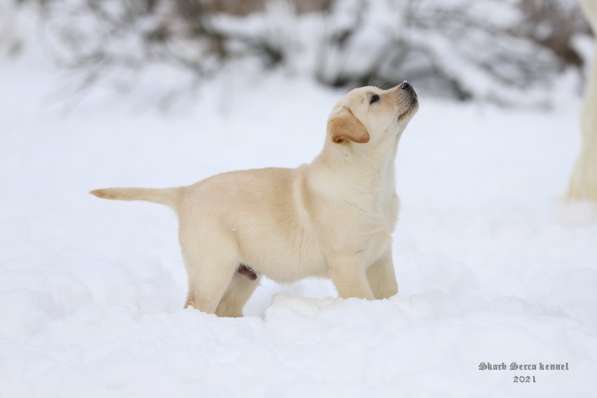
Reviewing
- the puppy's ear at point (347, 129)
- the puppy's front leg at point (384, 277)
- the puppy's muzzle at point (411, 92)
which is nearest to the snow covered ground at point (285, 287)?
the puppy's front leg at point (384, 277)

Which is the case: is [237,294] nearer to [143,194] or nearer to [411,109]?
[143,194]

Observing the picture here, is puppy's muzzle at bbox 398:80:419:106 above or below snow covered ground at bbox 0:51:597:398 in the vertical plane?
above

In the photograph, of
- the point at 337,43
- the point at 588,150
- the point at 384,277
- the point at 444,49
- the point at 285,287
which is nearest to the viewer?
the point at 384,277

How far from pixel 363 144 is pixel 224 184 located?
65 cm

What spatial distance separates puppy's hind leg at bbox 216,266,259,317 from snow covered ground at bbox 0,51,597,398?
0.42 feet

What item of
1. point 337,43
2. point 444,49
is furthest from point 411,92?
point 337,43

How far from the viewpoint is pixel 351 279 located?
10.6 ft

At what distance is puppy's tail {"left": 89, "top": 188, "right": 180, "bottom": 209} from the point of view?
3447mm

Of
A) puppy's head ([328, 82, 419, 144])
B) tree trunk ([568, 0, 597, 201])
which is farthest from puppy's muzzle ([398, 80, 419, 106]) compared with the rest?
tree trunk ([568, 0, 597, 201])

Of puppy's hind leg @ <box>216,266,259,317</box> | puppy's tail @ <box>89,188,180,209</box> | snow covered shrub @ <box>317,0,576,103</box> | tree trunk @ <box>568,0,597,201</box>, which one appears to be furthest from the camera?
snow covered shrub @ <box>317,0,576,103</box>

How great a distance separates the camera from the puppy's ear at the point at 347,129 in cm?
317

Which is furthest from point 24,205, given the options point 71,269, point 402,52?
point 402,52

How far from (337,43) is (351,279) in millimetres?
6019

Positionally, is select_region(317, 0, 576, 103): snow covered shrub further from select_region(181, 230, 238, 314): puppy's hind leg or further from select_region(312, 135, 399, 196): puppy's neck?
select_region(181, 230, 238, 314): puppy's hind leg
